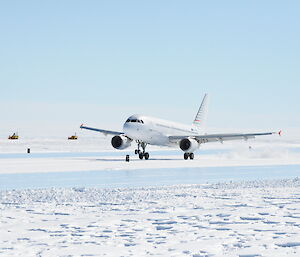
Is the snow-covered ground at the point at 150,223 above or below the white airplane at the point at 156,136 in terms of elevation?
below

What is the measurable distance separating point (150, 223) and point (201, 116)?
51808mm

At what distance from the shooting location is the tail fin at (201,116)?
61.1 meters

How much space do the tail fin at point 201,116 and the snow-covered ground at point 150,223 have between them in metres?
43.6

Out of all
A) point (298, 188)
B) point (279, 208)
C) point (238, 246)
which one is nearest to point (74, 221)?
point (238, 246)

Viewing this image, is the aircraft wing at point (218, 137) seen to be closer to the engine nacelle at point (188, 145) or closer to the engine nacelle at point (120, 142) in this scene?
the engine nacelle at point (188, 145)

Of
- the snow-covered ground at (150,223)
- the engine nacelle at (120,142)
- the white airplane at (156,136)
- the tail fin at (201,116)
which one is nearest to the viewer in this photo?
the snow-covered ground at (150,223)

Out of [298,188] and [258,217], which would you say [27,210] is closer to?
[258,217]

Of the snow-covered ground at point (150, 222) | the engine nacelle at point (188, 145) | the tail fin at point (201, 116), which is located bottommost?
the snow-covered ground at point (150, 222)

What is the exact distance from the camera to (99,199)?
50.2 feet

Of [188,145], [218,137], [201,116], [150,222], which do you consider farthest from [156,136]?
[150,222]

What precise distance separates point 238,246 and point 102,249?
235cm

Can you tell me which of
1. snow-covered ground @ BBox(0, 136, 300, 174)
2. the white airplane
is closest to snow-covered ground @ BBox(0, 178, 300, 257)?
snow-covered ground @ BBox(0, 136, 300, 174)

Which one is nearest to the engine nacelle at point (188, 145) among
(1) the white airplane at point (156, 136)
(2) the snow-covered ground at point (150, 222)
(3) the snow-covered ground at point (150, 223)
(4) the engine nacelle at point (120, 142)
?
(1) the white airplane at point (156, 136)

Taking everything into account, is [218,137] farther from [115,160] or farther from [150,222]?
[150,222]
